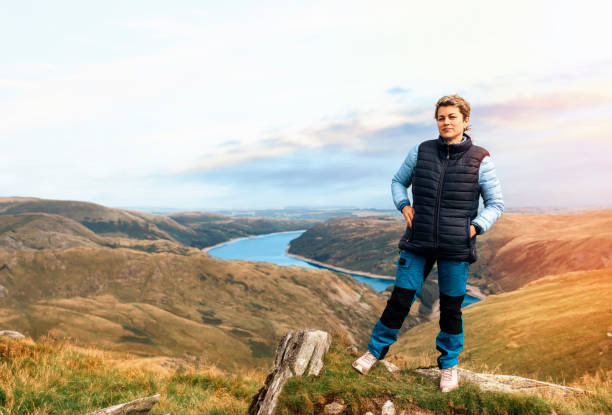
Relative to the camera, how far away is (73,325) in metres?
69.1

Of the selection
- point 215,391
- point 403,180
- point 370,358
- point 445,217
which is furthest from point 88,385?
point 445,217

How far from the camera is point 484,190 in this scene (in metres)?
5.57

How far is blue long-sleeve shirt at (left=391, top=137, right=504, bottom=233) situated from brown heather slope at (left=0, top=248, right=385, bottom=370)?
223 feet

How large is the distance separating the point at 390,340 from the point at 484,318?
124 feet

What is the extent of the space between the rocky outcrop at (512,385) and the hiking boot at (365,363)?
1.62 metres

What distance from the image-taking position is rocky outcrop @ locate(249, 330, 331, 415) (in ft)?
18.2

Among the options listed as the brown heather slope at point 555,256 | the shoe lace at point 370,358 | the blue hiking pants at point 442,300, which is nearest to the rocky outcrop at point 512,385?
the blue hiking pants at point 442,300

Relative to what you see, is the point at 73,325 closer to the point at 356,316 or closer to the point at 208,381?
the point at 208,381

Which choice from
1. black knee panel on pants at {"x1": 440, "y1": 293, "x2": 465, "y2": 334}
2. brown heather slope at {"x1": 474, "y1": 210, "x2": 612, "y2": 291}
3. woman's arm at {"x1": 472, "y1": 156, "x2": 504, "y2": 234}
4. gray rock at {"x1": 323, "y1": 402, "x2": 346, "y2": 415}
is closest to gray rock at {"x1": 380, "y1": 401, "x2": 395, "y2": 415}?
gray rock at {"x1": 323, "y1": 402, "x2": 346, "y2": 415}

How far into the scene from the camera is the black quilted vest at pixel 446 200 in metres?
5.42

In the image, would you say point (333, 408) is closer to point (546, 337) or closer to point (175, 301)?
point (546, 337)

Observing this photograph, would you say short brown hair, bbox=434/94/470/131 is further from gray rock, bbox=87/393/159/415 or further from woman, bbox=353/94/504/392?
gray rock, bbox=87/393/159/415

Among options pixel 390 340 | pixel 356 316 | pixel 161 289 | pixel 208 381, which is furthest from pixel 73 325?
pixel 356 316

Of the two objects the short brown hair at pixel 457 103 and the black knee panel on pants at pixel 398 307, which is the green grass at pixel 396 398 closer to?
the black knee panel on pants at pixel 398 307
